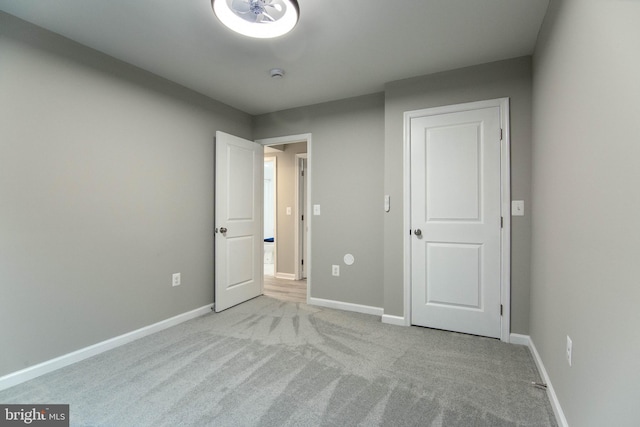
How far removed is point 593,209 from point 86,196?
9.85 feet

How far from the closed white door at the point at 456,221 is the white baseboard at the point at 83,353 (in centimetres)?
229

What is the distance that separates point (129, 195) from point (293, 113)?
2.00m

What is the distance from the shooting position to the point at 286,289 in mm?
4086

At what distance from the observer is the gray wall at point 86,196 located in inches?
71.8

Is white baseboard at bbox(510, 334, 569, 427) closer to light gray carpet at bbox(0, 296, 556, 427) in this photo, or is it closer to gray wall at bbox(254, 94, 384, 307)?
light gray carpet at bbox(0, 296, 556, 427)

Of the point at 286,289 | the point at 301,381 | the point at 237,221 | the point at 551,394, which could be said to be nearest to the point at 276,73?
the point at 237,221

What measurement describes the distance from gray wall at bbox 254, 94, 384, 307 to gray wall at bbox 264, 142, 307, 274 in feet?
3.97

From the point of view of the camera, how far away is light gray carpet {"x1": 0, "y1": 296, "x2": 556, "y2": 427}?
1.51 meters

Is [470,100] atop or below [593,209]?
atop

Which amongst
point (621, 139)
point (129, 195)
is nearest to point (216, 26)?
point (129, 195)

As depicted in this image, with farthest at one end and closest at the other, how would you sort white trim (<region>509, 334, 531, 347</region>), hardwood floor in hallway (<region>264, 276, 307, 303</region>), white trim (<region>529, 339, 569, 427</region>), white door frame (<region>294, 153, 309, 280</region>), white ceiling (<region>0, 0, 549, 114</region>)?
white door frame (<region>294, 153, 309, 280</region>)
hardwood floor in hallway (<region>264, 276, 307, 303</region>)
white trim (<region>509, 334, 531, 347</region>)
white ceiling (<region>0, 0, 549, 114</region>)
white trim (<region>529, 339, 569, 427</region>)

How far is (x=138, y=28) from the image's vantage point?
1.98 metres

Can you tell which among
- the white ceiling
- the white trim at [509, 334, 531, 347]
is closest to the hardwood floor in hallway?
the white trim at [509, 334, 531, 347]

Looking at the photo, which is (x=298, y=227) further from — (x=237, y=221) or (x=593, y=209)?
(x=593, y=209)
